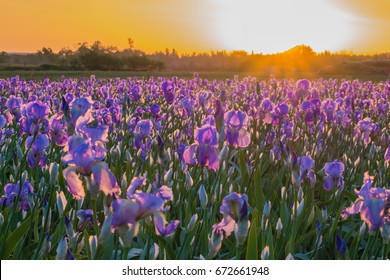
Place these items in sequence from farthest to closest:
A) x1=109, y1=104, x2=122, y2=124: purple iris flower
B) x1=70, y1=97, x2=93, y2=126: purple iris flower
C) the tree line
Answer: the tree line, x1=109, y1=104, x2=122, y2=124: purple iris flower, x1=70, y1=97, x2=93, y2=126: purple iris flower

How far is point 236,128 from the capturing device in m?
2.90

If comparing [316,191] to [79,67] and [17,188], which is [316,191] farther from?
[79,67]

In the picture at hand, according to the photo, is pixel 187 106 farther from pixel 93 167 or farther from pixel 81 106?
pixel 93 167

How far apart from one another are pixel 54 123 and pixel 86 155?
1.54 meters

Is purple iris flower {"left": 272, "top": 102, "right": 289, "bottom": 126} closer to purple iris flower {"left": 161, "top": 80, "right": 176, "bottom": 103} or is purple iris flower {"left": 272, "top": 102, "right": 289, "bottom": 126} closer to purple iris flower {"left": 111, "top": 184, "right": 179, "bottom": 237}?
purple iris flower {"left": 161, "top": 80, "right": 176, "bottom": 103}

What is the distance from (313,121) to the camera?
18.0ft

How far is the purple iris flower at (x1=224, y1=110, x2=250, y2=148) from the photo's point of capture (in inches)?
114

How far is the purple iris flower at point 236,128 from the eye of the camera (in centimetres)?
289

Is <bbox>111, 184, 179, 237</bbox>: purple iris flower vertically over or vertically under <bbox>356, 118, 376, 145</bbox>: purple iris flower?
over

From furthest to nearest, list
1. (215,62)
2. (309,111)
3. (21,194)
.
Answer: (215,62) → (309,111) → (21,194)

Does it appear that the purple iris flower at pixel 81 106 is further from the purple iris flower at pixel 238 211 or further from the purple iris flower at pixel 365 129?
the purple iris flower at pixel 365 129

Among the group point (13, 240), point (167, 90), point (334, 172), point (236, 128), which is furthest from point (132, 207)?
point (167, 90)

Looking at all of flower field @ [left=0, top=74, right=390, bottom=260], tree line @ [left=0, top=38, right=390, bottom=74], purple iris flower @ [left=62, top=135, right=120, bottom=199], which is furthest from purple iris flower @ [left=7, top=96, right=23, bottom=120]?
tree line @ [left=0, top=38, right=390, bottom=74]
